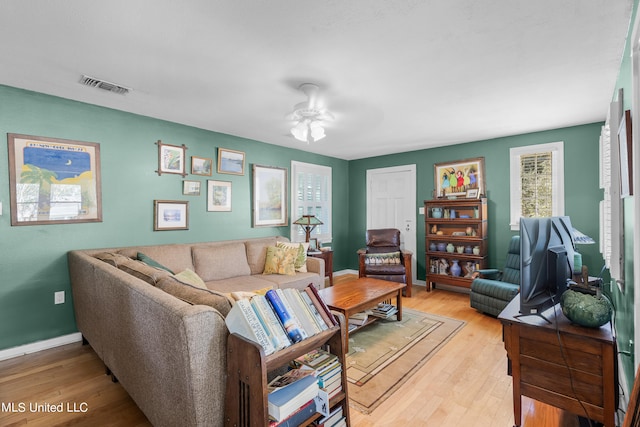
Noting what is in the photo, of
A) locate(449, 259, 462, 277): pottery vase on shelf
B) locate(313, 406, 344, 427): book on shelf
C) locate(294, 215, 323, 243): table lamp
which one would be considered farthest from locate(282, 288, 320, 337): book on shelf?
locate(449, 259, 462, 277): pottery vase on shelf

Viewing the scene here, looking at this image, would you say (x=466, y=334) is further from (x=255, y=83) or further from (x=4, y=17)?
(x=4, y=17)

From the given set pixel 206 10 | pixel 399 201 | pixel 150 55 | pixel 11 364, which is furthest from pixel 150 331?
pixel 399 201

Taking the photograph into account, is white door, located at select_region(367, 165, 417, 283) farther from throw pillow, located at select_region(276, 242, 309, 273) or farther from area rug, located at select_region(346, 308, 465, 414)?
throw pillow, located at select_region(276, 242, 309, 273)

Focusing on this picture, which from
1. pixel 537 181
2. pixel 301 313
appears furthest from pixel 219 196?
pixel 537 181

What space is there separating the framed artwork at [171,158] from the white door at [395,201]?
3415mm

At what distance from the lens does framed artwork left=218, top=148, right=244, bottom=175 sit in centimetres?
407

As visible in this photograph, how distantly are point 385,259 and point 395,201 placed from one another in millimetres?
1386

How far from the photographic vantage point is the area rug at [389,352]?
2.14 metres

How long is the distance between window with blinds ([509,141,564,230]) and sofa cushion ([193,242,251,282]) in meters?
3.72

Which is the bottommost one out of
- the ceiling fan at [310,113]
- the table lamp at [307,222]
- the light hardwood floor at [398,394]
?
the light hardwood floor at [398,394]

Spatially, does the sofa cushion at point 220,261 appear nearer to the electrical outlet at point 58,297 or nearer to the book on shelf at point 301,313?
the electrical outlet at point 58,297

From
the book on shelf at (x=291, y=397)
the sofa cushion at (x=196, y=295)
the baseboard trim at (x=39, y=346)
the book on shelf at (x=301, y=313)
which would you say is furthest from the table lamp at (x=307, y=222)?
the book on shelf at (x=291, y=397)

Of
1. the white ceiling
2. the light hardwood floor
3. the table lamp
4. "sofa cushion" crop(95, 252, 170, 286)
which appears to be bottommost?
the light hardwood floor

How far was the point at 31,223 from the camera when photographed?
271 cm
